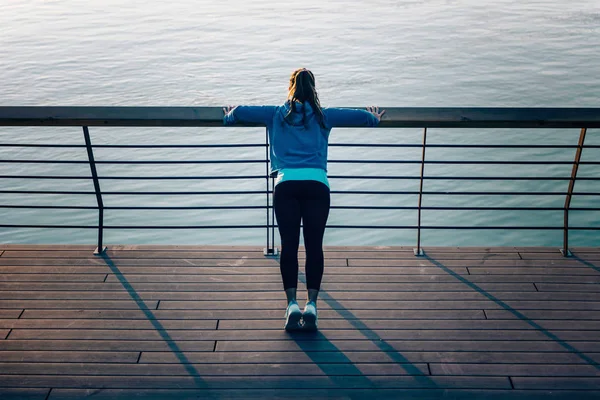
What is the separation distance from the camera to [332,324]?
3955mm

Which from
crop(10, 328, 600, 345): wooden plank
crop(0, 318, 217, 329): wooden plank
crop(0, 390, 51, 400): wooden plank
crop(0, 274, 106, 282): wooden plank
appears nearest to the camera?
crop(0, 390, 51, 400): wooden plank

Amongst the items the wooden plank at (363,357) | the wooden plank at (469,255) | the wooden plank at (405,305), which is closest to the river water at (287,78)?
the wooden plank at (469,255)

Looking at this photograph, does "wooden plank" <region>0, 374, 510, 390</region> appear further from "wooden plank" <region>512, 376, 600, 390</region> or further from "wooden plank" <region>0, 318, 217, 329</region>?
"wooden plank" <region>0, 318, 217, 329</region>

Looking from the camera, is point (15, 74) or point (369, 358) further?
point (15, 74)

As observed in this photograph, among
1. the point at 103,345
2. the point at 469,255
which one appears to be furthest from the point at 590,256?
the point at 103,345

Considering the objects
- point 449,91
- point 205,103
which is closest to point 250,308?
point 205,103

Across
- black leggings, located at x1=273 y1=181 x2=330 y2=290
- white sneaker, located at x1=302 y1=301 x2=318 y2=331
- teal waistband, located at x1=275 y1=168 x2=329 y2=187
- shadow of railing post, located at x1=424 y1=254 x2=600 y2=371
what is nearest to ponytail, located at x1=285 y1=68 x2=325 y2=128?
teal waistband, located at x1=275 y1=168 x2=329 y2=187

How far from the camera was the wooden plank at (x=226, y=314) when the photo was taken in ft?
13.2

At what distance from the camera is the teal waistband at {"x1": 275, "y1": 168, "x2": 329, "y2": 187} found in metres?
3.71

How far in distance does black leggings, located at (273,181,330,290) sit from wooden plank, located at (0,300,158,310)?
0.98m

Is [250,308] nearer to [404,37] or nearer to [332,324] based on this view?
[332,324]

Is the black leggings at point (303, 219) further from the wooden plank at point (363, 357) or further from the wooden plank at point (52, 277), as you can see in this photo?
the wooden plank at point (52, 277)

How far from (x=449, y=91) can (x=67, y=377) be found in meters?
15.9

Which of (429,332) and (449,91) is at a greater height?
(429,332)
